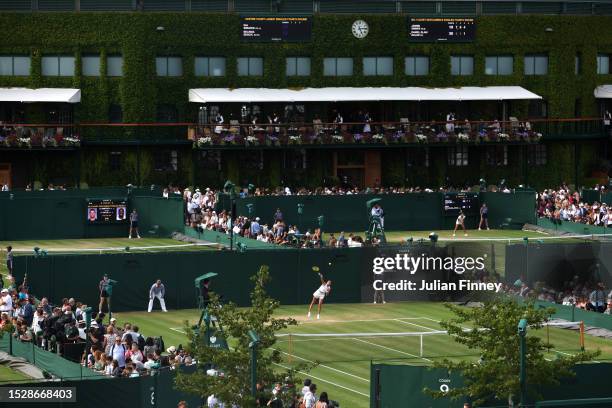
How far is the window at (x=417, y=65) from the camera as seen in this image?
98.6 metres

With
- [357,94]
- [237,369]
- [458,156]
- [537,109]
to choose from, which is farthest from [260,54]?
[237,369]

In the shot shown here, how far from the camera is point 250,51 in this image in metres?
95.7

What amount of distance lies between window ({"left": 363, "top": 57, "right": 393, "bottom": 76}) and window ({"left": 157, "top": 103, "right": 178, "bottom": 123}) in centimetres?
1252

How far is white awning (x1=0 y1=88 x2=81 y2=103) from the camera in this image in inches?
3541

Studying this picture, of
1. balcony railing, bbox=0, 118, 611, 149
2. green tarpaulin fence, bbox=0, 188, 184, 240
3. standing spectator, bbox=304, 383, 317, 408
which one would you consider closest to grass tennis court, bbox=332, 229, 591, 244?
green tarpaulin fence, bbox=0, 188, 184, 240

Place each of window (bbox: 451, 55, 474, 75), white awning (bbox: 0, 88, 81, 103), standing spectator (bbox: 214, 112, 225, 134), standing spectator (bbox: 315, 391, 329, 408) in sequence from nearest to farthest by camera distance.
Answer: standing spectator (bbox: 315, 391, 329, 408)
white awning (bbox: 0, 88, 81, 103)
standing spectator (bbox: 214, 112, 225, 134)
window (bbox: 451, 55, 474, 75)

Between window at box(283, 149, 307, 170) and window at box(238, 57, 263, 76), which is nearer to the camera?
window at box(238, 57, 263, 76)

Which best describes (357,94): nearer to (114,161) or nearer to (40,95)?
(114,161)

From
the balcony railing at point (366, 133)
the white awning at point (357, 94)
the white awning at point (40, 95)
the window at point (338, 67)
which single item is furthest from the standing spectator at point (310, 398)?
the window at point (338, 67)

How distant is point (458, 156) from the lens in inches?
3915

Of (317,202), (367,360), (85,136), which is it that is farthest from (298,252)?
(85,136)

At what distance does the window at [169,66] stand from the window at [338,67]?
9.38 m

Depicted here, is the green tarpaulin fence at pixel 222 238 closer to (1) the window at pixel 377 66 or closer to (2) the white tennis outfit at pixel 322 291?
(2) the white tennis outfit at pixel 322 291

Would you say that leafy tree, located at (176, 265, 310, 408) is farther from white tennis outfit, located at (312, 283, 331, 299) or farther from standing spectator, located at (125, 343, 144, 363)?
white tennis outfit, located at (312, 283, 331, 299)
